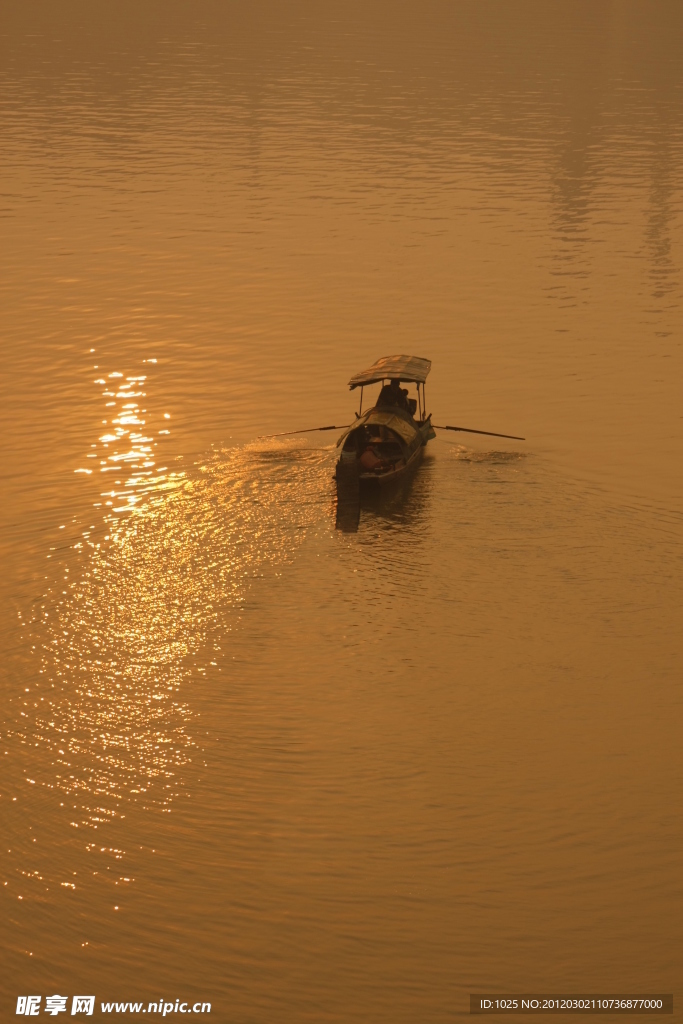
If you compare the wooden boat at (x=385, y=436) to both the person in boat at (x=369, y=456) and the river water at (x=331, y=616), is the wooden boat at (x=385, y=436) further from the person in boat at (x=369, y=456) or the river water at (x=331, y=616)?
the river water at (x=331, y=616)

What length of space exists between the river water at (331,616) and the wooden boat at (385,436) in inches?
27.0

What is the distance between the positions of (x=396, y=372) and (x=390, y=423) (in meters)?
2.21

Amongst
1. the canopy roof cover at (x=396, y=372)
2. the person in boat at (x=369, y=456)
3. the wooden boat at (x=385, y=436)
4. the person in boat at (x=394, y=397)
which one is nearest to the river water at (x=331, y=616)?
the wooden boat at (x=385, y=436)

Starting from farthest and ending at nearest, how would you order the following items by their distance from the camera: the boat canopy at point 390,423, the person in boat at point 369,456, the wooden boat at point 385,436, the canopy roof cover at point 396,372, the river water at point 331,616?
the canopy roof cover at point 396,372
the boat canopy at point 390,423
the person in boat at point 369,456
the wooden boat at point 385,436
the river water at point 331,616

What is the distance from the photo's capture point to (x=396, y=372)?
34656 mm

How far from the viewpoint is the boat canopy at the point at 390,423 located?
32719mm

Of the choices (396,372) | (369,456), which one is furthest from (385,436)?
(396,372)

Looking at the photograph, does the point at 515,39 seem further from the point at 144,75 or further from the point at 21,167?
the point at 21,167

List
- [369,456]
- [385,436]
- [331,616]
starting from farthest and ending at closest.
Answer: [385,436]
[369,456]
[331,616]

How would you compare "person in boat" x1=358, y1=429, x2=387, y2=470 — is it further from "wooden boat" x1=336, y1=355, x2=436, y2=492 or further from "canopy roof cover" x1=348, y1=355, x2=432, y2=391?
"canopy roof cover" x1=348, y1=355, x2=432, y2=391

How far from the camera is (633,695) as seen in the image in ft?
79.5

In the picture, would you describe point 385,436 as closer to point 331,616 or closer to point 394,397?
point 394,397

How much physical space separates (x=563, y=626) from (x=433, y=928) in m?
9.30

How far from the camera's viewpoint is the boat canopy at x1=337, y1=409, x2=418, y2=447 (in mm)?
32719
